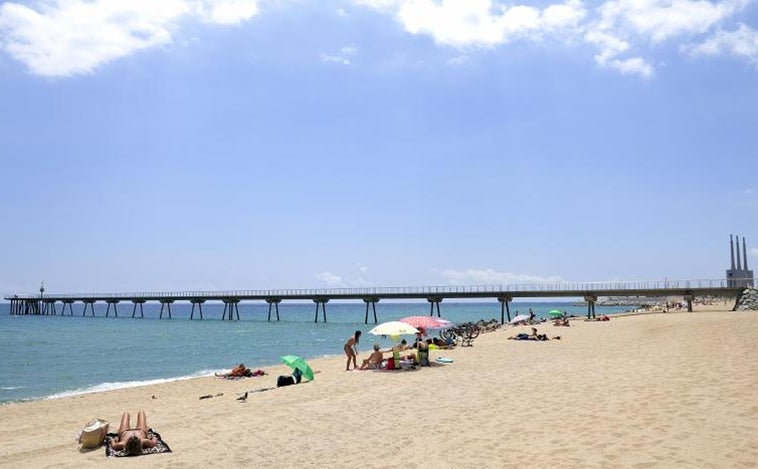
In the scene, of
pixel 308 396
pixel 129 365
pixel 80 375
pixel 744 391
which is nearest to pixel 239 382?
pixel 308 396

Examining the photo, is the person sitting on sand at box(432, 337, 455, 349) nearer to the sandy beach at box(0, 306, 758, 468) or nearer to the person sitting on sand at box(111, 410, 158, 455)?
the sandy beach at box(0, 306, 758, 468)

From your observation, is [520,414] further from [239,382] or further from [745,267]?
[745,267]

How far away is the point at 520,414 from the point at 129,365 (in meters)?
20.8

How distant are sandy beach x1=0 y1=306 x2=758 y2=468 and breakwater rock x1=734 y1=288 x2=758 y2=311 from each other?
28.5m

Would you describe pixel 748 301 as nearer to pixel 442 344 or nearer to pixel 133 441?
pixel 442 344

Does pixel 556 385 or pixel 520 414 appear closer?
pixel 520 414

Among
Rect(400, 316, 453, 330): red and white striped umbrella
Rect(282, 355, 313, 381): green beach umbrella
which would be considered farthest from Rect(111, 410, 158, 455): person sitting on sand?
Rect(400, 316, 453, 330): red and white striped umbrella

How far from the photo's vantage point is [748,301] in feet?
128

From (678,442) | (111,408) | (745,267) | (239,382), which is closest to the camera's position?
(678,442)

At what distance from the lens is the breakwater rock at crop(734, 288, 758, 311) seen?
38.5 meters

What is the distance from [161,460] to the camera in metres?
7.26

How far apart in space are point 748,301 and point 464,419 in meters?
38.9

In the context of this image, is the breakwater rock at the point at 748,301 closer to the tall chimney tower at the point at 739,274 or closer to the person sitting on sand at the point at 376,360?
the tall chimney tower at the point at 739,274

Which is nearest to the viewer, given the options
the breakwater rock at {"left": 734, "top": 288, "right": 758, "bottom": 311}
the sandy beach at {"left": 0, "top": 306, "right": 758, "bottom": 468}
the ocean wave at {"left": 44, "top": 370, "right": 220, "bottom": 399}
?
the sandy beach at {"left": 0, "top": 306, "right": 758, "bottom": 468}
